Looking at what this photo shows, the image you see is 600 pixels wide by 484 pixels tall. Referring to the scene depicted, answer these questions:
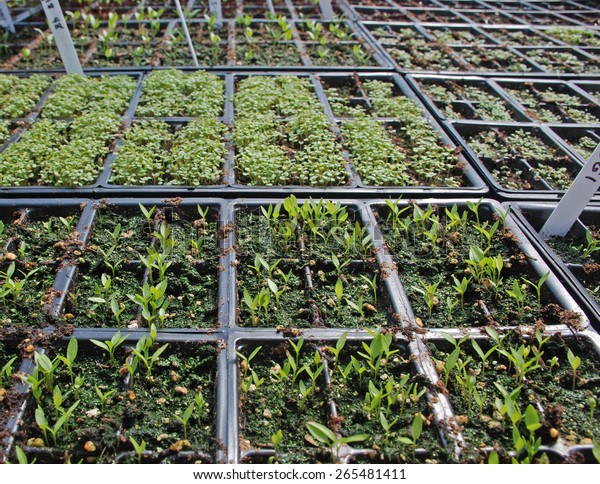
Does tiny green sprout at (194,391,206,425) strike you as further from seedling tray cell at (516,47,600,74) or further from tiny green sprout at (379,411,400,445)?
seedling tray cell at (516,47,600,74)

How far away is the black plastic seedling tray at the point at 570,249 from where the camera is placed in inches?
75.4

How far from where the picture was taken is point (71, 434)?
1471 mm

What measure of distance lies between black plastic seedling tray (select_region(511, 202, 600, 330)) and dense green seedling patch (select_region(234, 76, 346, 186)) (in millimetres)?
852

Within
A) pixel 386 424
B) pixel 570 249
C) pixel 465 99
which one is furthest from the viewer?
pixel 465 99

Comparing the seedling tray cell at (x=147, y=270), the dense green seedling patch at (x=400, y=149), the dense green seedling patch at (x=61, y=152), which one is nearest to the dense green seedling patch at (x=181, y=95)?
the dense green seedling patch at (x=61, y=152)

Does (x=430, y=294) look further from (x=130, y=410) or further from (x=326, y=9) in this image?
(x=326, y=9)

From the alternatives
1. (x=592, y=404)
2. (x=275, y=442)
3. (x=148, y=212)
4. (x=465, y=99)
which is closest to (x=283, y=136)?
(x=148, y=212)

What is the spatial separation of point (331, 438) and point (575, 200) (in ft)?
4.80

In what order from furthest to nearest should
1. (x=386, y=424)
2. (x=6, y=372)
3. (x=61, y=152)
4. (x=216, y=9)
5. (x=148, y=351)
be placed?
(x=216, y=9) < (x=61, y=152) < (x=148, y=351) < (x=6, y=372) < (x=386, y=424)

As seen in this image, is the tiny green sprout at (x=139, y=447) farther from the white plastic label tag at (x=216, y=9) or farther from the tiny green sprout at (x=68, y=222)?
the white plastic label tag at (x=216, y=9)

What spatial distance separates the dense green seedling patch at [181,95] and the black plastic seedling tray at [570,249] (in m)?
1.75

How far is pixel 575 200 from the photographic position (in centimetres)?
217

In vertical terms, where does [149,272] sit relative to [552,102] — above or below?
above
